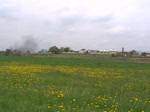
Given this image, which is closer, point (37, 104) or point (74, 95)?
point (37, 104)

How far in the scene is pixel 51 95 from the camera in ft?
33.4

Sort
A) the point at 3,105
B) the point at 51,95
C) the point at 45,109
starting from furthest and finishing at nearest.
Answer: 1. the point at 51,95
2. the point at 3,105
3. the point at 45,109

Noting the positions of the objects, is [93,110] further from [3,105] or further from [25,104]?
[3,105]

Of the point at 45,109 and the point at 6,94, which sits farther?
the point at 6,94

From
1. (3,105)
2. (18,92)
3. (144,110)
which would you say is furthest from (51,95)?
(144,110)

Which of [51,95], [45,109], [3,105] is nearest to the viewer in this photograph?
[45,109]

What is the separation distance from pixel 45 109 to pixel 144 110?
2.64 meters

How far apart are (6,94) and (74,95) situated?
2257 millimetres

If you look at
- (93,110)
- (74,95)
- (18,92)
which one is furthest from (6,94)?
(93,110)

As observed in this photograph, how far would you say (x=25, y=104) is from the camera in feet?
28.2

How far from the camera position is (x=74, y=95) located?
1041cm

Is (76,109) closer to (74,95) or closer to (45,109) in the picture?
(45,109)

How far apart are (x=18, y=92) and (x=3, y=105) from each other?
2275 mm

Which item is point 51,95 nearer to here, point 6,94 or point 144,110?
Answer: point 6,94
